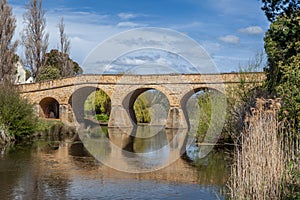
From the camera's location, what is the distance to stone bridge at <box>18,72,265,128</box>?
27062 mm

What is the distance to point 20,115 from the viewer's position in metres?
17.3

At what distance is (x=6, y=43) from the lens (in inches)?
1089

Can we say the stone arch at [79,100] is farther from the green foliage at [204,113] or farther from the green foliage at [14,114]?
the green foliage at [204,113]

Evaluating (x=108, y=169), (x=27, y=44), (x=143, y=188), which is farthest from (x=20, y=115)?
(x=27, y=44)

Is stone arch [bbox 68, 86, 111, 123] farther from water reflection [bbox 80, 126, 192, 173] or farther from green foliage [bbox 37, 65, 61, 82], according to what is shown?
water reflection [bbox 80, 126, 192, 173]

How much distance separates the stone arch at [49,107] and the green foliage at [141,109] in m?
6.14

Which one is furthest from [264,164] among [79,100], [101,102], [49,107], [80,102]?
[101,102]

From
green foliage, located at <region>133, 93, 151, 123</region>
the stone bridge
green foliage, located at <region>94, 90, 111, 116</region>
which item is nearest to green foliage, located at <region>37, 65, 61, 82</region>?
Result: the stone bridge

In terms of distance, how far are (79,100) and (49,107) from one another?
2.66 metres

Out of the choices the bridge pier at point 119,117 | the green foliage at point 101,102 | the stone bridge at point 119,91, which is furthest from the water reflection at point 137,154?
the green foliage at point 101,102

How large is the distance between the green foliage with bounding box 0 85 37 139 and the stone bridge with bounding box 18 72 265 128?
29.1 feet

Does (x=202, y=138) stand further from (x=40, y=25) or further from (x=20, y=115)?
(x=40, y=25)

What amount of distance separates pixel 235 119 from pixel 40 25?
21317 millimetres

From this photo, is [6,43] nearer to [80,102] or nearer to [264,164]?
[80,102]
